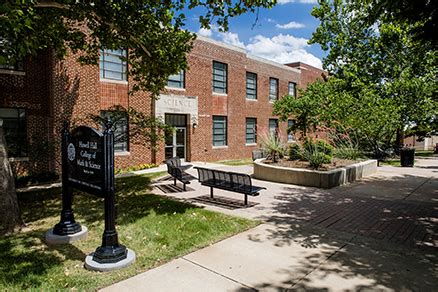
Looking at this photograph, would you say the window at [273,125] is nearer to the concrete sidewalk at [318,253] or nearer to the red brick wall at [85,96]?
the red brick wall at [85,96]

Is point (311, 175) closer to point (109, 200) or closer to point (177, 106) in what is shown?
point (109, 200)

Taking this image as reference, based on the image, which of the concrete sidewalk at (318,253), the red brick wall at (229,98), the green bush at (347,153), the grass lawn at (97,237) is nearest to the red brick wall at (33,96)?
the grass lawn at (97,237)

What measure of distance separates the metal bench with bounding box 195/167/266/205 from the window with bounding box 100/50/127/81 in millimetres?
8153

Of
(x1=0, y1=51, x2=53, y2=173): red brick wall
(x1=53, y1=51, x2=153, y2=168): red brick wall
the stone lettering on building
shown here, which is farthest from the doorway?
(x1=0, y1=51, x2=53, y2=173): red brick wall

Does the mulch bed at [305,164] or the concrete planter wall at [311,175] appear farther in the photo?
the mulch bed at [305,164]

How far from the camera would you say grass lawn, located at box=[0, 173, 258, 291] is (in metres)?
3.97

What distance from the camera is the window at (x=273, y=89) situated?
79.4ft

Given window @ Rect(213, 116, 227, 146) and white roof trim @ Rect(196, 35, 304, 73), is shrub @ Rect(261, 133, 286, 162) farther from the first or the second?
white roof trim @ Rect(196, 35, 304, 73)

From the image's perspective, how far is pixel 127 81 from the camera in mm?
14602

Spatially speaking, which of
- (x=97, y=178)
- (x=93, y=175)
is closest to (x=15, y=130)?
(x=93, y=175)

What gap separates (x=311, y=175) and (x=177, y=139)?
9.27 meters

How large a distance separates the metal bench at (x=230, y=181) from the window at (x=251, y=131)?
1389 cm

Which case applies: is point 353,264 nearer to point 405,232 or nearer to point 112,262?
point 405,232

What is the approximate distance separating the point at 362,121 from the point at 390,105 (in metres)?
2.59
